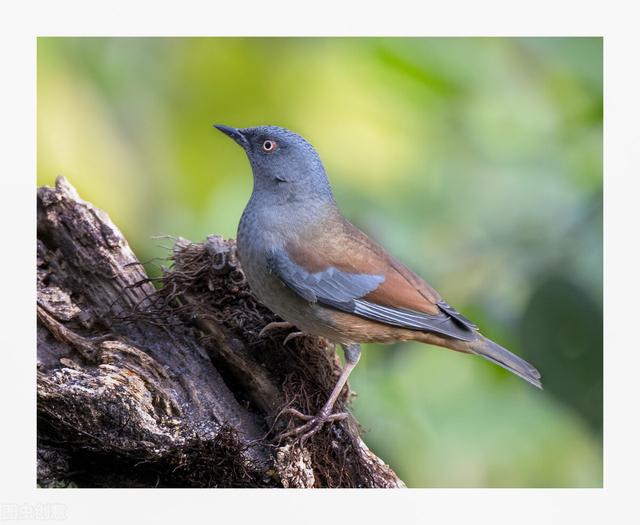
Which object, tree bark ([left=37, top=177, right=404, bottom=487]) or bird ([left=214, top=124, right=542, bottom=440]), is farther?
bird ([left=214, top=124, right=542, bottom=440])

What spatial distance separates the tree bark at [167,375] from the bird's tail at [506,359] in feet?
2.91

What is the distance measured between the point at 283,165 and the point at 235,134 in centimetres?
38

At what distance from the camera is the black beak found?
18.1 feet

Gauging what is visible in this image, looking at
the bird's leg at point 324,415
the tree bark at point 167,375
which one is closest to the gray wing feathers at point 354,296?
the bird's leg at point 324,415

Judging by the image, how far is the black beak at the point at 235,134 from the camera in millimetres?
5527

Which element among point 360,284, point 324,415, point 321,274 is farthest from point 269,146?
point 324,415

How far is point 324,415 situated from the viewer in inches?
198

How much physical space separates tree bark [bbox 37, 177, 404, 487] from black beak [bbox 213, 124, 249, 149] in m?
0.63

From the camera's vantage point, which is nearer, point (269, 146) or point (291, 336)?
point (291, 336)

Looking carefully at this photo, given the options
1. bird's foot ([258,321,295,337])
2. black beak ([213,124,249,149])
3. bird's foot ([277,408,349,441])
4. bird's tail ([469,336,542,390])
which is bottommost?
bird's foot ([277,408,349,441])

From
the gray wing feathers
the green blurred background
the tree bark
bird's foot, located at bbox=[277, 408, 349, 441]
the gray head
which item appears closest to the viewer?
the tree bark

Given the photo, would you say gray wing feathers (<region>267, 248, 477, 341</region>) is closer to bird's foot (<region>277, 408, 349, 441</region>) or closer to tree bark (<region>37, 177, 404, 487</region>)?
tree bark (<region>37, 177, 404, 487</region>)

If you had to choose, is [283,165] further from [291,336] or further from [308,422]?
[308,422]

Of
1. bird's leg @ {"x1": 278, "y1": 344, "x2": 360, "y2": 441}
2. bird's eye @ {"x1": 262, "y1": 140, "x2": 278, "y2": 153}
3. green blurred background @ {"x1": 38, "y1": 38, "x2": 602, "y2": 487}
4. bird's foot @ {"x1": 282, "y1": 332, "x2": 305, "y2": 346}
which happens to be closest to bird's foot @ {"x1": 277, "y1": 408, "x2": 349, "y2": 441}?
bird's leg @ {"x1": 278, "y1": 344, "x2": 360, "y2": 441}
